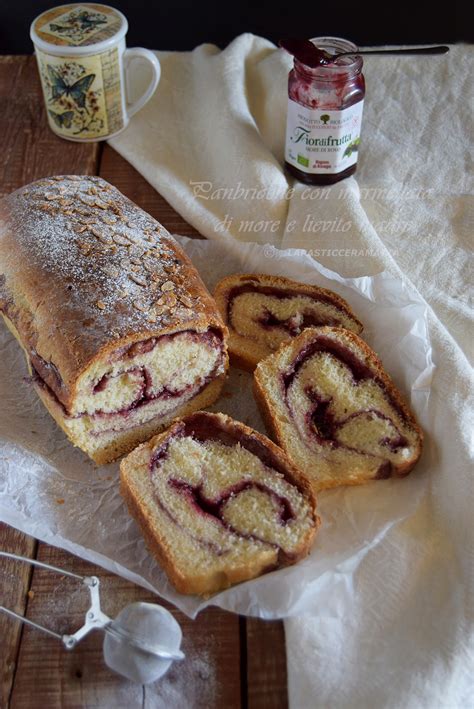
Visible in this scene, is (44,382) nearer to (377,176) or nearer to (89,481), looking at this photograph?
(89,481)

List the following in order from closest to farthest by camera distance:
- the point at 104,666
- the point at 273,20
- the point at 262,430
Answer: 1. the point at 104,666
2. the point at 262,430
3. the point at 273,20

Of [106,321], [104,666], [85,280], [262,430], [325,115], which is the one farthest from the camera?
[325,115]

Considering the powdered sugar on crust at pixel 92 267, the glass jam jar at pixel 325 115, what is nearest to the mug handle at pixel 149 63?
the glass jam jar at pixel 325 115

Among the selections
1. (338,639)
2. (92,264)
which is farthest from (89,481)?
(338,639)

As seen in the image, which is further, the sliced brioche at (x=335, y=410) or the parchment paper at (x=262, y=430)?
the sliced brioche at (x=335, y=410)

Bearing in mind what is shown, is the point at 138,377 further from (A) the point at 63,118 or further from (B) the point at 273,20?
(B) the point at 273,20

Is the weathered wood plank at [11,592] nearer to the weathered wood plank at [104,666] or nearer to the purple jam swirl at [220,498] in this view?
the weathered wood plank at [104,666]

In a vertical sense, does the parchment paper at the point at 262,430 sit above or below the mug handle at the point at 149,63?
below

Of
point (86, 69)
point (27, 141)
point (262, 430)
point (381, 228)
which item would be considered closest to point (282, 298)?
point (262, 430)
